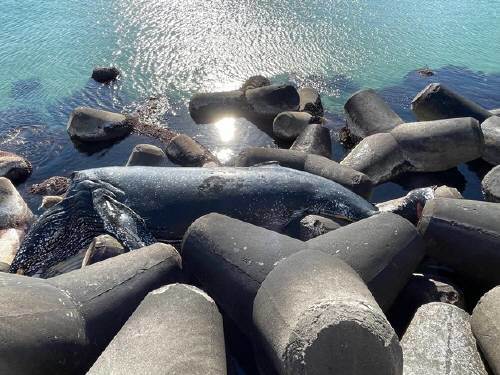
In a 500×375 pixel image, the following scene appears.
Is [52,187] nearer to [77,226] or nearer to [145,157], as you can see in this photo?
[145,157]

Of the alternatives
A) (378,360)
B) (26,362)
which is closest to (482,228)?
(378,360)

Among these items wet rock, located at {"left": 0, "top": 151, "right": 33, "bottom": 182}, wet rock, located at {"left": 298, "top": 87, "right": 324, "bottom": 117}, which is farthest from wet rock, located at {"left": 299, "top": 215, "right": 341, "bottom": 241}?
wet rock, located at {"left": 0, "top": 151, "right": 33, "bottom": 182}

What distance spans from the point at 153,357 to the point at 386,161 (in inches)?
230

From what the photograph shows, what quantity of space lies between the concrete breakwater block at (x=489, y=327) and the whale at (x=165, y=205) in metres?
2.09

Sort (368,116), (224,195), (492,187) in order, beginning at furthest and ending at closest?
(368,116) < (492,187) < (224,195)

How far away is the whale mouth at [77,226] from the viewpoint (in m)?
5.58

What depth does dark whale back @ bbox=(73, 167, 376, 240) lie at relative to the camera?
18.7ft

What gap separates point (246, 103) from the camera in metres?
10.4

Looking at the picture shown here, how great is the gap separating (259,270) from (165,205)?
219 centimetres

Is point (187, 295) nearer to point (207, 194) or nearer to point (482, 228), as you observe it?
point (207, 194)

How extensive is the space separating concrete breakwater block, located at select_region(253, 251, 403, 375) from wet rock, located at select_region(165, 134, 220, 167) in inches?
199

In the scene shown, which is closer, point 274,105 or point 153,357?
point 153,357

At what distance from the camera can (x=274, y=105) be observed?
33.4ft

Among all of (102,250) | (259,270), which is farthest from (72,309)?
(259,270)
